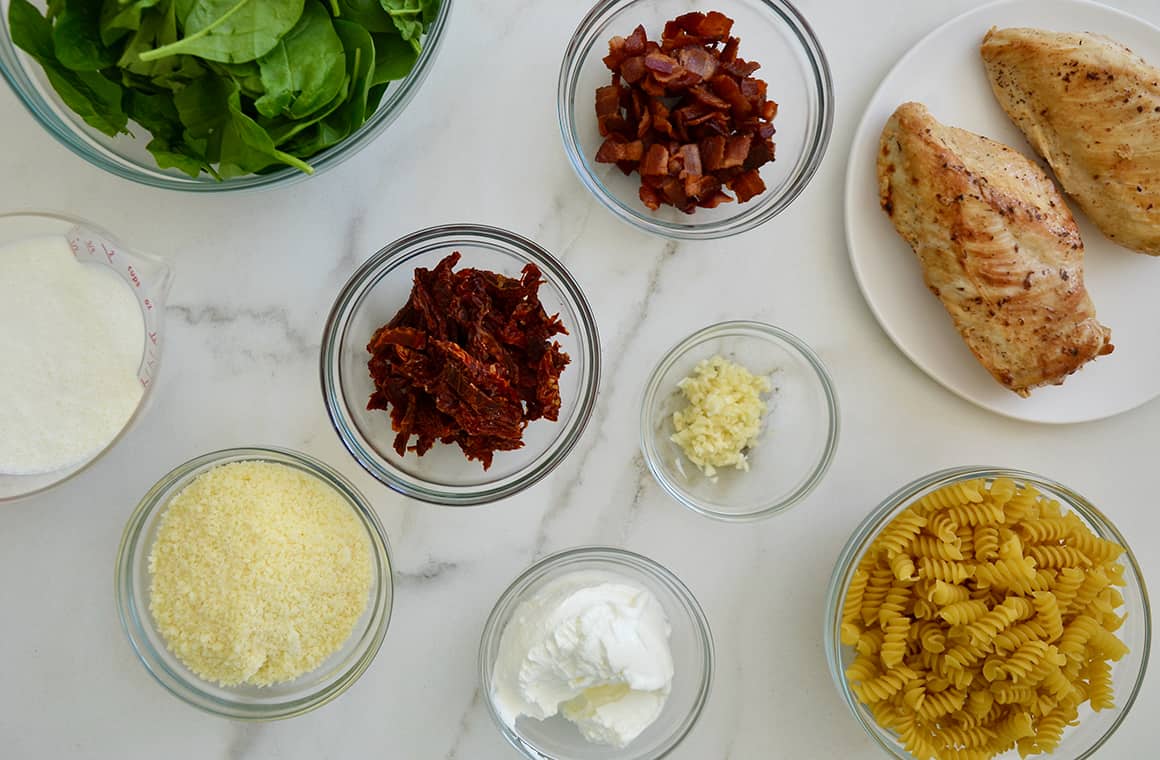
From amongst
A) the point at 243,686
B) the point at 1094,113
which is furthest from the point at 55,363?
the point at 1094,113

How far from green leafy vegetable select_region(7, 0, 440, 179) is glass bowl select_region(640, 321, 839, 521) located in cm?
77

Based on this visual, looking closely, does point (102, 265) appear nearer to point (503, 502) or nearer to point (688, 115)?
point (503, 502)

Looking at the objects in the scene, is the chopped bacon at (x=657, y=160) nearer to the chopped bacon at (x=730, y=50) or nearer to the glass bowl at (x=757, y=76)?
the glass bowl at (x=757, y=76)

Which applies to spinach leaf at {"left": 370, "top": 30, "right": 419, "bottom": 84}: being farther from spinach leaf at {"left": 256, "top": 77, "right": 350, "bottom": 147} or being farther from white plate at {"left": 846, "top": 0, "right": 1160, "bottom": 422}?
white plate at {"left": 846, "top": 0, "right": 1160, "bottom": 422}

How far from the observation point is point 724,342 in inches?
70.6

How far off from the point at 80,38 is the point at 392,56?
46 cm

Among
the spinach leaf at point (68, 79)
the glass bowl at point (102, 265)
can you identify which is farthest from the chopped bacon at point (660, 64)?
the glass bowl at point (102, 265)

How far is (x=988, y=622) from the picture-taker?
1.51 meters

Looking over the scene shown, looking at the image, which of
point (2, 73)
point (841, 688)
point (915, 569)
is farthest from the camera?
point (841, 688)

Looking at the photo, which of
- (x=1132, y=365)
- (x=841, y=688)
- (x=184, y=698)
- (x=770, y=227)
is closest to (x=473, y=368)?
(x=770, y=227)

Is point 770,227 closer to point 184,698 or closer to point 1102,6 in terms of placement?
point 1102,6

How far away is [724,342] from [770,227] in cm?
26

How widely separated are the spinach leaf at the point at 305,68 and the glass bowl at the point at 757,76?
470mm

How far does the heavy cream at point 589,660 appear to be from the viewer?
62.0 inches
